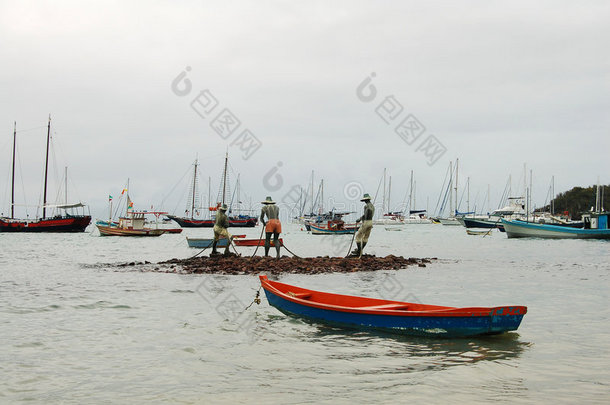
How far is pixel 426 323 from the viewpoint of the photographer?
9703mm

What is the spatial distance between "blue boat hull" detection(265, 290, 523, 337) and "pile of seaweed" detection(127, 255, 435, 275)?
408 inches

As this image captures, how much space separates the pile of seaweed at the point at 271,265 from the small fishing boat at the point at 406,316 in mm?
9330

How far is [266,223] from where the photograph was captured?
22719 millimetres

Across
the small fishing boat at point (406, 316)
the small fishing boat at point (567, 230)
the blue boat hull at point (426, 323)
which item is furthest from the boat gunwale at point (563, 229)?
the blue boat hull at point (426, 323)

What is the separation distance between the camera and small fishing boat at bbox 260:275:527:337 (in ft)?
30.7

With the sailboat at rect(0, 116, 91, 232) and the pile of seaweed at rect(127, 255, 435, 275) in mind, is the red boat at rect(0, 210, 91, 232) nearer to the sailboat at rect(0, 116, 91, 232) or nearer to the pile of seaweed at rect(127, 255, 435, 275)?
the sailboat at rect(0, 116, 91, 232)

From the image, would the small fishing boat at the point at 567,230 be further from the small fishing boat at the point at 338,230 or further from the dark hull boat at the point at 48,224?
the dark hull boat at the point at 48,224

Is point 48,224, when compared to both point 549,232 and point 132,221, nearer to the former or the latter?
point 132,221

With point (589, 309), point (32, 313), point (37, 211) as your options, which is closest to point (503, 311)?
point (589, 309)

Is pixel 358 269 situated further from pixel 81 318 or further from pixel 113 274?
pixel 81 318

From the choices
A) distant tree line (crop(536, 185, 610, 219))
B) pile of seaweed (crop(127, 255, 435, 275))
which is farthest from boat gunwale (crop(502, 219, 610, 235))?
distant tree line (crop(536, 185, 610, 219))

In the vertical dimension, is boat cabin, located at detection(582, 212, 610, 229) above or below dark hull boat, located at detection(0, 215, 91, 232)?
above

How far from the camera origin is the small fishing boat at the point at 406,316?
30.7ft

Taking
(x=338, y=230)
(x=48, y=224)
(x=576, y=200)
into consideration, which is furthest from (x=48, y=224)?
(x=576, y=200)
